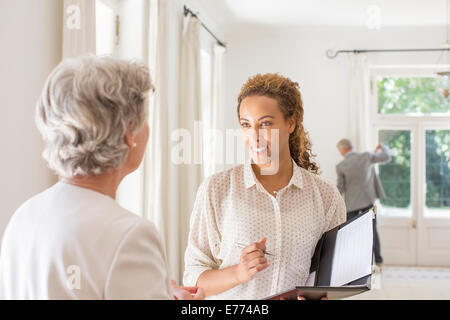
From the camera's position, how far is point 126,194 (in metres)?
3.33

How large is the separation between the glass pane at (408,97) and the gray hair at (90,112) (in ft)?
20.3

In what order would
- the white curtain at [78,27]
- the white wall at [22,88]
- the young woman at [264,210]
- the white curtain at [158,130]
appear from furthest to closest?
the white curtain at [158,130], the white curtain at [78,27], the white wall at [22,88], the young woman at [264,210]

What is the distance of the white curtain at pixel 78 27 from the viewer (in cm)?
209

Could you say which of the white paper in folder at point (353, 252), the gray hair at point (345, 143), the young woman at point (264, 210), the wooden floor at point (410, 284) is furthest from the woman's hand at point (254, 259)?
the gray hair at point (345, 143)

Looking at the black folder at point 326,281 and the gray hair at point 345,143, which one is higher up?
the gray hair at point 345,143

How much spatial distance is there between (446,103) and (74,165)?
21.4 ft

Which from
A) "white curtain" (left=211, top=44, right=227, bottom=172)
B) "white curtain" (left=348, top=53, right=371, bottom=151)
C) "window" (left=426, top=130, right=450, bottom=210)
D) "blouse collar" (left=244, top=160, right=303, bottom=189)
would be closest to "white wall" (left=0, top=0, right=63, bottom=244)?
"blouse collar" (left=244, top=160, right=303, bottom=189)

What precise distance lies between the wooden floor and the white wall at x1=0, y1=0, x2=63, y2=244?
357cm

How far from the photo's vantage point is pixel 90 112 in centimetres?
81

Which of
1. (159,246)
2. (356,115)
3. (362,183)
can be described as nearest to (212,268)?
(159,246)

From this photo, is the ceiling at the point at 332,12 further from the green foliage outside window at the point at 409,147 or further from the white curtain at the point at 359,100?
the green foliage outside window at the point at 409,147

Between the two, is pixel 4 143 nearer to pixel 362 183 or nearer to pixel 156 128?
pixel 156 128

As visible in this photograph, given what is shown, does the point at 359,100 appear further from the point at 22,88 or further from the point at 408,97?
the point at 22,88
